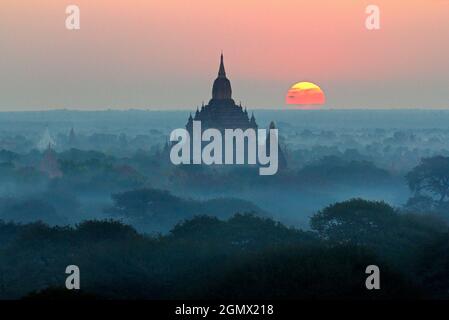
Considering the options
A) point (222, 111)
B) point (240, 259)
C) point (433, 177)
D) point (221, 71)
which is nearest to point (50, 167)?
point (222, 111)

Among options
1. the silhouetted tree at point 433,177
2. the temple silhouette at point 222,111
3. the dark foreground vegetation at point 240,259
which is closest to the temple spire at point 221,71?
the temple silhouette at point 222,111

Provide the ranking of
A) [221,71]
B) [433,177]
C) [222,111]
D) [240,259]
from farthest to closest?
[221,71] → [222,111] → [433,177] → [240,259]

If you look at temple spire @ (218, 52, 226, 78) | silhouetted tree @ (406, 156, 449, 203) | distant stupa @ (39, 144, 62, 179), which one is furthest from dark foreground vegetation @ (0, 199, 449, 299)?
temple spire @ (218, 52, 226, 78)

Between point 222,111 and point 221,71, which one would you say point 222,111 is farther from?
point 221,71

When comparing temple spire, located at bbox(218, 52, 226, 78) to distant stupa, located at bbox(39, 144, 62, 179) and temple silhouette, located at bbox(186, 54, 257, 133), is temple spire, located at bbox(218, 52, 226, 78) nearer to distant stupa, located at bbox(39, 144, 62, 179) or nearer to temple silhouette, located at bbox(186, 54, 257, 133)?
temple silhouette, located at bbox(186, 54, 257, 133)

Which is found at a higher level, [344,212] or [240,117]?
[240,117]

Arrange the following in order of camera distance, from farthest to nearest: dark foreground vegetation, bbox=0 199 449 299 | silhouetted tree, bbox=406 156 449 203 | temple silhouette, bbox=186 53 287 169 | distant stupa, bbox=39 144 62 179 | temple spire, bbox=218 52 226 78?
temple spire, bbox=218 52 226 78, temple silhouette, bbox=186 53 287 169, distant stupa, bbox=39 144 62 179, silhouetted tree, bbox=406 156 449 203, dark foreground vegetation, bbox=0 199 449 299

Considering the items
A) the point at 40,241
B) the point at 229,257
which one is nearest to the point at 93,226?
the point at 40,241
